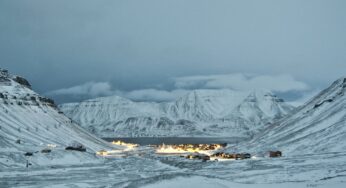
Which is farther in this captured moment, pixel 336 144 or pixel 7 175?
pixel 336 144

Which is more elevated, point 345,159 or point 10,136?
point 10,136

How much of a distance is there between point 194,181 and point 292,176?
96.7 ft

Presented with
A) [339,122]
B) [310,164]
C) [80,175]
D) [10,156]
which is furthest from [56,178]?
[339,122]

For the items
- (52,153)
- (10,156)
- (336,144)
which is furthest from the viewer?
(336,144)

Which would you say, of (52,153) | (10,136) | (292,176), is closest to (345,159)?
(292,176)

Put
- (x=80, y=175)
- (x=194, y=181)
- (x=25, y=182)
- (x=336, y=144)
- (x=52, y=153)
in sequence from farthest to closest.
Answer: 1. (x=336, y=144)
2. (x=52, y=153)
3. (x=80, y=175)
4. (x=25, y=182)
5. (x=194, y=181)

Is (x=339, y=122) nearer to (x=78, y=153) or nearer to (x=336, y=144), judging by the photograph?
(x=336, y=144)

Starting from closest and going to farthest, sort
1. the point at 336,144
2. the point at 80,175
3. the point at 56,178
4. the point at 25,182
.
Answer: the point at 25,182 < the point at 56,178 < the point at 80,175 < the point at 336,144

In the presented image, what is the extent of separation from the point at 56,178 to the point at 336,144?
101 metres

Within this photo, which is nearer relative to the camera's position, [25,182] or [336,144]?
[25,182]

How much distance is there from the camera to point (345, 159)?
388 feet

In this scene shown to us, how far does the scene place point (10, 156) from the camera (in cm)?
13462

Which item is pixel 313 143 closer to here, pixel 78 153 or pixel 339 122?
pixel 339 122

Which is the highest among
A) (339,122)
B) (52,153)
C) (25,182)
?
(339,122)
